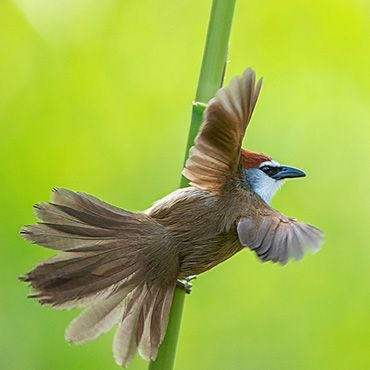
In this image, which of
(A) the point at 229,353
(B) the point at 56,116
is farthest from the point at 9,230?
(A) the point at 229,353

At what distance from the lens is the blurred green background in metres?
2.51

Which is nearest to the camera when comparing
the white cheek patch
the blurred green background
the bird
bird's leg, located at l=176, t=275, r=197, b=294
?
the bird

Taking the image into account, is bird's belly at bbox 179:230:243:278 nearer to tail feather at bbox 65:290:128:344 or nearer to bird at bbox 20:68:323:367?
bird at bbox 20:68:323:367

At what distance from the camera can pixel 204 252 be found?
1.84 meters

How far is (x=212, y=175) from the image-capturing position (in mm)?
1745

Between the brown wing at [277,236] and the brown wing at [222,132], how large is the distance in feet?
0.40

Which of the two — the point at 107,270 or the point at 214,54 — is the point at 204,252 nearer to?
the point at 107,270

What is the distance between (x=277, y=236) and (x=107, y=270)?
357mm

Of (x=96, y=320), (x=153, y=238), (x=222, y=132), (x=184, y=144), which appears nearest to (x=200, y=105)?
(x=222, y=132)

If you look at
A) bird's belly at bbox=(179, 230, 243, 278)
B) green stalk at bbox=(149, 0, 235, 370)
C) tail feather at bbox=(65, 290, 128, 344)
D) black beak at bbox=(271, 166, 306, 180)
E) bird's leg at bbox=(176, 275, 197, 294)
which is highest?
black beak at bbox=(271, 166, 306, 180)

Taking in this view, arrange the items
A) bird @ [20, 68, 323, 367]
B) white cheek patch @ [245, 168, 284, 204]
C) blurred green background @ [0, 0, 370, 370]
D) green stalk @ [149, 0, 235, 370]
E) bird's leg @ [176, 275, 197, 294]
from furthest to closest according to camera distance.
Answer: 1. blurred green background @ [0, 0, 370, 370]
2. white cheek patch @ [245, 168, 284, 204]
3. bird's leg @ [176, 275, 197, 294]
4. bird @ [20, 68, 323, 367]
5. green stalk @ [149, 0, 235, 370]

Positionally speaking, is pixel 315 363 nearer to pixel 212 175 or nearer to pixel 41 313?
pixel 41 313

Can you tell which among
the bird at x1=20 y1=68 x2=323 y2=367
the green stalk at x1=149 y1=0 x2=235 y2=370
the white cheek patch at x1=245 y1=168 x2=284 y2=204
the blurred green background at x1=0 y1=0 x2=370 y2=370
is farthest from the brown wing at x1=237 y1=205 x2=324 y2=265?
the blurred green background at x1=0 y1=0 x2=370 y2=370

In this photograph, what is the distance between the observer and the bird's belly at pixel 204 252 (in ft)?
6.03
